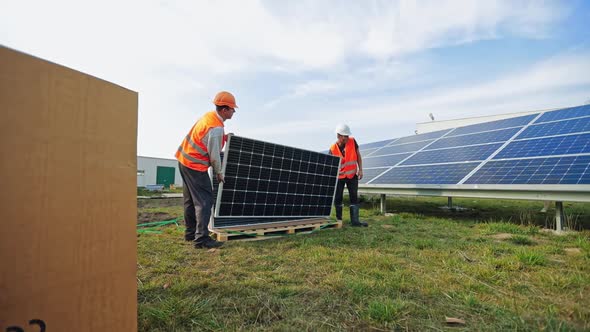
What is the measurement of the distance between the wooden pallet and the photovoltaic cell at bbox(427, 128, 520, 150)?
15.7 feet

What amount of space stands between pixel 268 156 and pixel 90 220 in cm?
330

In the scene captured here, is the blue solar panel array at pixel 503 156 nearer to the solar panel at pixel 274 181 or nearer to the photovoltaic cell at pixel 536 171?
the photovoltaic cell at pixel 536 171

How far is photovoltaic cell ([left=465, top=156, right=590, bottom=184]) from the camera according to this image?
4.16 m

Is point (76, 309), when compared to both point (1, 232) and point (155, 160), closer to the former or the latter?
point (1, 232)

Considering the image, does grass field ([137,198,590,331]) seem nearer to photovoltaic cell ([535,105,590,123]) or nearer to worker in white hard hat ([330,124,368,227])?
worker in white hard hat ([330,124,368,227])

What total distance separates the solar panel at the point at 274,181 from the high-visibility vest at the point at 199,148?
0.99ft

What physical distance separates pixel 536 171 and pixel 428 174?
6.30 ft

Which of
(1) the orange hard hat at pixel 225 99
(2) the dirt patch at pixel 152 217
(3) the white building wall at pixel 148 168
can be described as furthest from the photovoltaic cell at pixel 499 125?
(3) the white building wall at pixel 148 168

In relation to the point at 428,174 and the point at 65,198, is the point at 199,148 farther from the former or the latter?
the point at 428,174

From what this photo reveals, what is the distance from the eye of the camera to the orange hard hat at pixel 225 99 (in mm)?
3955

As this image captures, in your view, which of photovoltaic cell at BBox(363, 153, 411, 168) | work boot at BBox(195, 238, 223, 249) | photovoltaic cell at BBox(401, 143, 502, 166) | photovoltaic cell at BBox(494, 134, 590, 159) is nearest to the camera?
work boot at BBox(195, 238, 223, 249)

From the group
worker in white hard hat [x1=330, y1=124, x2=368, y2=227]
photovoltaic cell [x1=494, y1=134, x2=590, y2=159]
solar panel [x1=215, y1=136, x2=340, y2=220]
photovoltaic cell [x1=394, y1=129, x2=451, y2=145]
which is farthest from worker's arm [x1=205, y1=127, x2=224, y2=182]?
photovoltaic cell [x1=394, y1=129, x2=451, y2=145]

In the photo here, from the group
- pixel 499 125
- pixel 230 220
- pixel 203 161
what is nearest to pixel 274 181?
pixel 230 220

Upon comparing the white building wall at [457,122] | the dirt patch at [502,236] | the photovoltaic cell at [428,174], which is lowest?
the dirt patch at [502,236]
